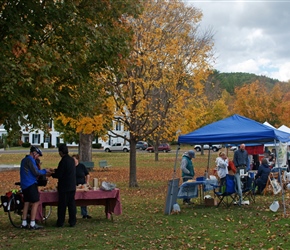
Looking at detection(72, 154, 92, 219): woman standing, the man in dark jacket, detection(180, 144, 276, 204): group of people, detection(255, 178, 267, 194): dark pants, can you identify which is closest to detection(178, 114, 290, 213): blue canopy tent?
detection(180, 144, 276, 204): group of people

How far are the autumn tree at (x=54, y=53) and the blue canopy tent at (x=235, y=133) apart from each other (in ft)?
11.9

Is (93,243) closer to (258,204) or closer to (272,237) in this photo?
(272,237)

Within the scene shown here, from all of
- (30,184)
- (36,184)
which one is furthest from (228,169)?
(30,184)

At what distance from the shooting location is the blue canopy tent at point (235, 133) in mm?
13734

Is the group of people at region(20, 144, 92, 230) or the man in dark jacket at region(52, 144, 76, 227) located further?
the man in dark jacket at region(52, 144, 76, 227)

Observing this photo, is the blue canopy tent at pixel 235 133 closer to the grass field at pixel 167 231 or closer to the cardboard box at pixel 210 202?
the cardboard box at pixel 210 202

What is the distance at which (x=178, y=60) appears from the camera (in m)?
20.9

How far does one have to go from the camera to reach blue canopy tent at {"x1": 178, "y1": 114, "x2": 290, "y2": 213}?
1373 cm

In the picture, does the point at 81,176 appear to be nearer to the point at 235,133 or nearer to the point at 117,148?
the point at 235,133

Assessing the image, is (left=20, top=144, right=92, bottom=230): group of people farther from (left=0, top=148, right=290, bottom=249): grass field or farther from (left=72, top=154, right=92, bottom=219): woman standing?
(left=72, top=154, right=92, bottom=219): woman standing

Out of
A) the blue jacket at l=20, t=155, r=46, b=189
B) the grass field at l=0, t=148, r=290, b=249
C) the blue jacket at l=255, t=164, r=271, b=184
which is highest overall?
the blue jacket at l=20, t=155, r=46, b=189

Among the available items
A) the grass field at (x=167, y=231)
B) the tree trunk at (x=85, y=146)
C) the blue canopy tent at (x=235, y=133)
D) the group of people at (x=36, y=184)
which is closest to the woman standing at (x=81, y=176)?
the grass field at (x=167, y=231)

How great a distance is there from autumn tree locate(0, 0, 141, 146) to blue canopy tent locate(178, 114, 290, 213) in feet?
11.9

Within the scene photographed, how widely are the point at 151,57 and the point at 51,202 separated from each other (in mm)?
9752
